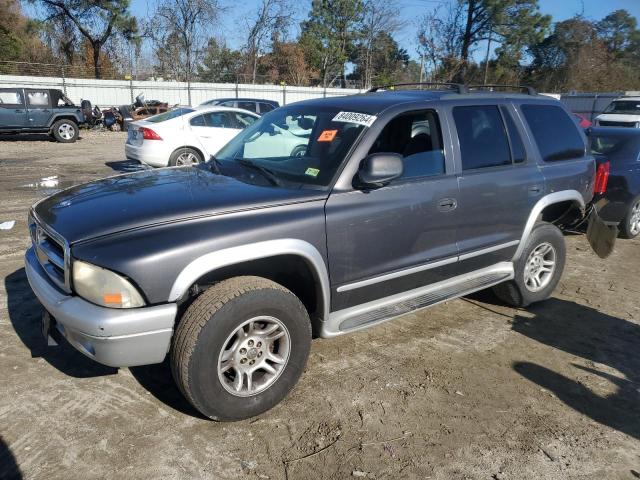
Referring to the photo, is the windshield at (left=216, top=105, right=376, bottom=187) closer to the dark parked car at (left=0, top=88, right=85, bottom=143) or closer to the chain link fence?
the dark parked car at (left=0, top=88, right=85, bottom=143)

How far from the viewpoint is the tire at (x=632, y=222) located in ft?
22.4

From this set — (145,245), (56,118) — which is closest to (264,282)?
(145,245)

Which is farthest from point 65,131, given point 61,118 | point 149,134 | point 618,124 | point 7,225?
point 618,124

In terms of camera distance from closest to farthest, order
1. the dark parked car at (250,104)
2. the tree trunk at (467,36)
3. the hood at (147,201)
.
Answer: the hood at (147,201) < the dark parked car at (250,104) < the tree trunk at (467,36)

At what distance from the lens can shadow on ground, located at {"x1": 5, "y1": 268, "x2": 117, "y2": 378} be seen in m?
3.35

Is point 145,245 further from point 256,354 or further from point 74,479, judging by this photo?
point 74,479

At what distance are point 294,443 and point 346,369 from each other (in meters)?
0.84

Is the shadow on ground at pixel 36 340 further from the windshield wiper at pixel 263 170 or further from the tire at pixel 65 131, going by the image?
the tire at pixel 65 131

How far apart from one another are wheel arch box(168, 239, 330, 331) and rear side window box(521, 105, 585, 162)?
2463 millimetres

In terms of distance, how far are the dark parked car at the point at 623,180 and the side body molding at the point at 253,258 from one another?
506cm

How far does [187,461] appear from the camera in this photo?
256 cm

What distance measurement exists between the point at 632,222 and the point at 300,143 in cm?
554

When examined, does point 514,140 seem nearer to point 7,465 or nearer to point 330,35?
point 7,465

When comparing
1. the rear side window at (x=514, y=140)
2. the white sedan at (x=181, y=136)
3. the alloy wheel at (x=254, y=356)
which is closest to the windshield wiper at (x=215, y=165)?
the alloy wheel at (x=254, y=356)
